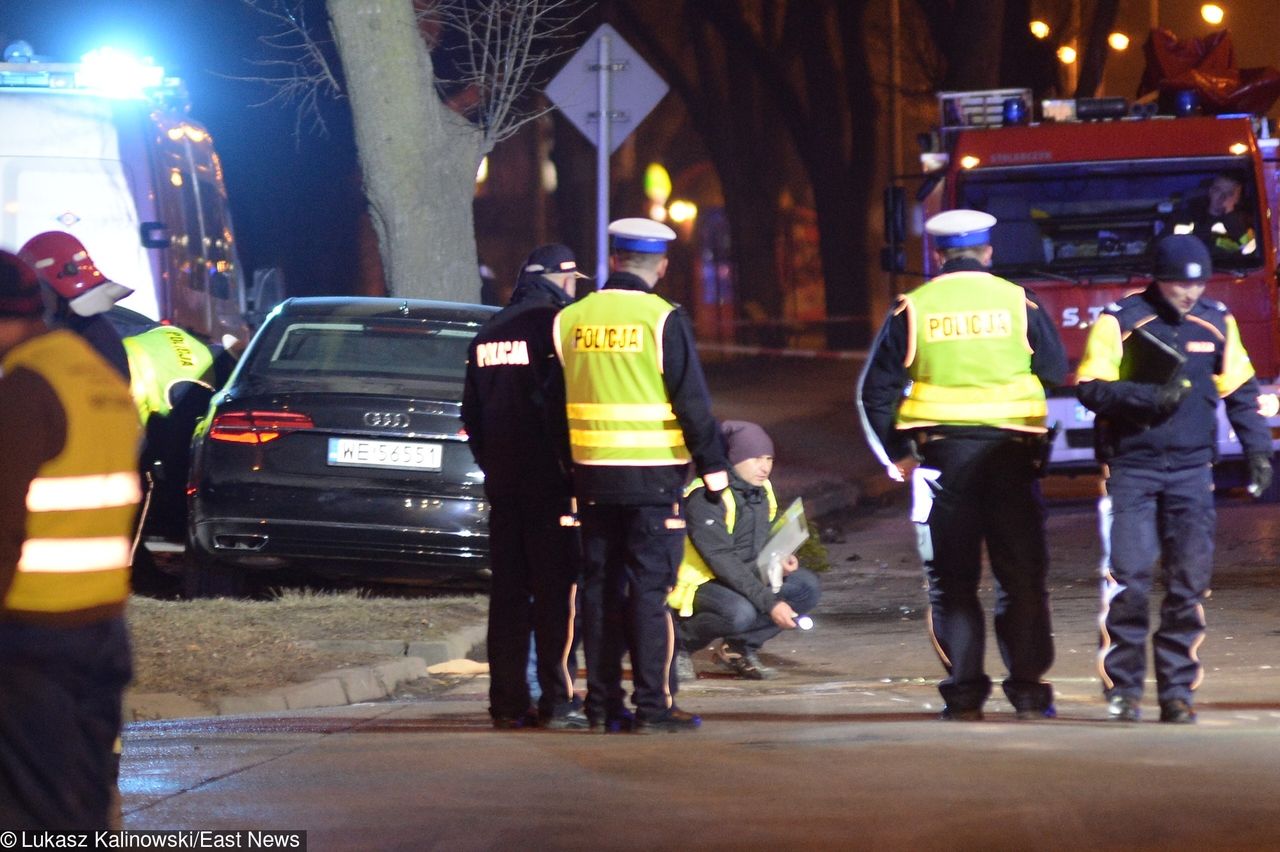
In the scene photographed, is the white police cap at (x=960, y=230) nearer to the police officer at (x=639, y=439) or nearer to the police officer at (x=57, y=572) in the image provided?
the police officer at (x=639, y=439)

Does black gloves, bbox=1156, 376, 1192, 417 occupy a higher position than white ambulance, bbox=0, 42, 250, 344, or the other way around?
white ambulance, bbox=0, 42, 250, 344

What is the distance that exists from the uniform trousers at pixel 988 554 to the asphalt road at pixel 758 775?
0.17 metres

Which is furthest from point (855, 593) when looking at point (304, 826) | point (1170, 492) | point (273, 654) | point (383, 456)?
point (304, 826)

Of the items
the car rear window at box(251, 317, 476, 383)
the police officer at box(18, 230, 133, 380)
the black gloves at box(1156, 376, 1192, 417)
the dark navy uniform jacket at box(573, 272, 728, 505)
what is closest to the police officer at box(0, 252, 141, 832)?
the dark navy uniform jacket at box(573, 272, 728, 505)

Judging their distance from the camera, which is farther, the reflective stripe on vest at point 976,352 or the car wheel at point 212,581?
the car wheel at point 212,581

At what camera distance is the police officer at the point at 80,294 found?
7.55 m

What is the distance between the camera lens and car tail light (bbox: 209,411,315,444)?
33.8 ft

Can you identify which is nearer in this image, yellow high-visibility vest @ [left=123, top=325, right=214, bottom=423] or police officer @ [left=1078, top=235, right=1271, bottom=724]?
police officer @ [left=1078, top=235, right=1271, bottom=724]

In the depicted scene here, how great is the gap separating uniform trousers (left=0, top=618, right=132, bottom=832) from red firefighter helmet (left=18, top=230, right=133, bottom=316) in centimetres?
326

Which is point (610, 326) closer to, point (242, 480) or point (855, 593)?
point (242, 480)

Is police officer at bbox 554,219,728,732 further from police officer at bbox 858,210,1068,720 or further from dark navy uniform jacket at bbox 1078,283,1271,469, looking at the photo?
dark navy uniform jacket at bbox 1078,283,1271,469

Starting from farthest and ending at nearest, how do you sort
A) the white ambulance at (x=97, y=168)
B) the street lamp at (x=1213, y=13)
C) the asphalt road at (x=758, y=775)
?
the street lamp at (x=1213, y=13), the white ambulance at (x=97, y=168), the asphalt road at (x=758, y=775)

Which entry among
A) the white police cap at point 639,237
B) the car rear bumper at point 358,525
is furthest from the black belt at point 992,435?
the car rear bumper at point 358,525

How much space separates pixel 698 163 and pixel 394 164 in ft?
128
